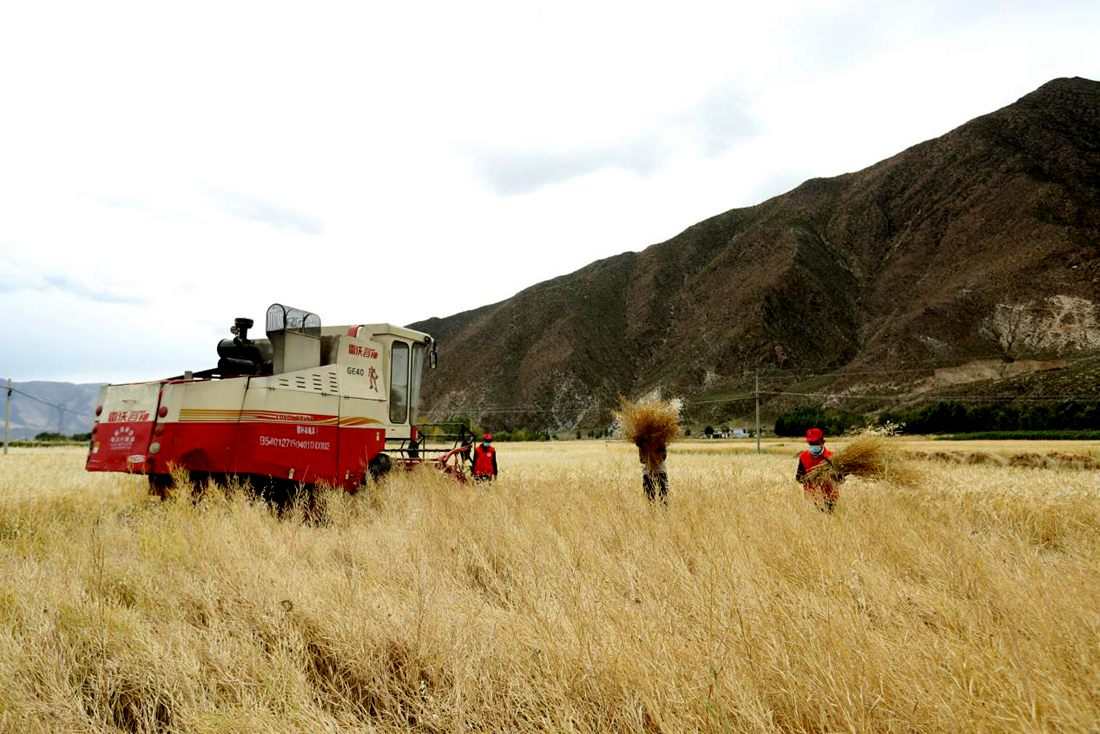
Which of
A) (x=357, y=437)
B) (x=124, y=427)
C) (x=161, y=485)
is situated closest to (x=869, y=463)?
(x=357, y=437)

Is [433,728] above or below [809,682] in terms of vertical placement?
below

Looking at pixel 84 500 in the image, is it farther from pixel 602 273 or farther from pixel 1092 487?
pixel 602 273

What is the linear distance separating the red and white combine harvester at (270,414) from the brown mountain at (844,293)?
74.4 meters

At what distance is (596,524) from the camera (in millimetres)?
6047

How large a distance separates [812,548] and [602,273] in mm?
123871

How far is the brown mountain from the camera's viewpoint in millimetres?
74750

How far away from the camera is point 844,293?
101 meters

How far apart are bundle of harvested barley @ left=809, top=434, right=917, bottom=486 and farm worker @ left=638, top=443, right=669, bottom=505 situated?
2.26 metres

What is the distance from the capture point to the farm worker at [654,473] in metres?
8.27

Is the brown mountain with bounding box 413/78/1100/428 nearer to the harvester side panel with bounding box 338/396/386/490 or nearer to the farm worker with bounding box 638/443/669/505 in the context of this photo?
the farm worker with bounding box 638/443/669/505

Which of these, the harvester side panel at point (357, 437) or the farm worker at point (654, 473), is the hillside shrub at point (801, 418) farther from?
the harvester side panel at point (357, 437)

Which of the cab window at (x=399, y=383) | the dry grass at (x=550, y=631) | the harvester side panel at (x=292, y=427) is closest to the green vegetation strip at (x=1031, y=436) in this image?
the cab window at (x=399, y=383)

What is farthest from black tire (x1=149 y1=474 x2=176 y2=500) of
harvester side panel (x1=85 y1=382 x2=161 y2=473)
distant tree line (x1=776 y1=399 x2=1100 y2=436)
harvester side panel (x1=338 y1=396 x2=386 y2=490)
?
distant tree line (x1=776 y1=399 x2=1100 y2=436)

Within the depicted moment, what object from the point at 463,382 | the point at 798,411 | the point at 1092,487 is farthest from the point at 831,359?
the point at 1092,487
